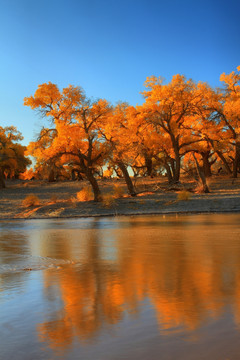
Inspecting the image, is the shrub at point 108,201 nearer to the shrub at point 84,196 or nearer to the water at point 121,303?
the shrub at point 84,196

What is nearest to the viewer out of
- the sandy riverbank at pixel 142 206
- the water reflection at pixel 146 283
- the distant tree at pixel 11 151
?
the water reflection at pixel 146 283

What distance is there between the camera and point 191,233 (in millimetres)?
15953

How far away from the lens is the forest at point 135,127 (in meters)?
31.0

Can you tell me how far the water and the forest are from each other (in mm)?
18798

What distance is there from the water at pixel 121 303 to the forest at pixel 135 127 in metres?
18.8

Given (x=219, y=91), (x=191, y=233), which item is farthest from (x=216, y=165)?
(x=191, y=233)

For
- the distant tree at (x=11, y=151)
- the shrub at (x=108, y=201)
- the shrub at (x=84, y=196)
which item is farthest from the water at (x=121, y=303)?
the distant tree at (x=11, y=151)

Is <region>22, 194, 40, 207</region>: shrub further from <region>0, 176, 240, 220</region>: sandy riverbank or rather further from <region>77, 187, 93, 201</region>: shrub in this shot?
<region>77, 187, 93, 201</region>: shrub

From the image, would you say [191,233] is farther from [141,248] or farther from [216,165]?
[216,165]

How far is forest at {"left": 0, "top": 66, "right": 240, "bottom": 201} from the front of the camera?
3098cm

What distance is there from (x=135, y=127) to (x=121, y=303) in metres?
32.1

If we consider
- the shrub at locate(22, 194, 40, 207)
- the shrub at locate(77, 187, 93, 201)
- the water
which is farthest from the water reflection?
the shrub at locate(22, 194, 40, 207)

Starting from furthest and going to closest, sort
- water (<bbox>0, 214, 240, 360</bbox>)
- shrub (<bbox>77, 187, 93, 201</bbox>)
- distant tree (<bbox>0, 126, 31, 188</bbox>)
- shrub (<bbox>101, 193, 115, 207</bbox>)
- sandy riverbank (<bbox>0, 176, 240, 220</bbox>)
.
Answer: distant tree (<bbox>0, 126, 31, 188</bbox>) < shrub (<bbox>77, 187, 93, 201</bbox>) < shrub (<bbox>101, 193, 115, 207</bbox>) < sandy riverbank (<bbox>0, 176, 240, 220</bbox>) < water (<bbox>0, 214, 240, 360</bbox>)

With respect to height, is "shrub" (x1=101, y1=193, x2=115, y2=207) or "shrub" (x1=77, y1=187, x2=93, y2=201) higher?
"shrub" (x1=77, y1=187, x2=93, y2=201)
